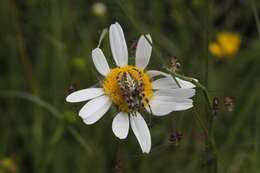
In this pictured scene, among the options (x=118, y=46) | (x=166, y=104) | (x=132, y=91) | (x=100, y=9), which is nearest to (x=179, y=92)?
(x=166, y=104)

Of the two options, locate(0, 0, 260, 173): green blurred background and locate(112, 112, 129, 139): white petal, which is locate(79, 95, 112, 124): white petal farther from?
locate(0, 0, 260, 173): green blurred background

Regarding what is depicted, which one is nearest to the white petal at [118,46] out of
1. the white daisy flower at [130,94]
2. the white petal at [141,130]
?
the white daisy flower at [130,94]

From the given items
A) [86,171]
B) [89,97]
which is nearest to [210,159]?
[89,97]

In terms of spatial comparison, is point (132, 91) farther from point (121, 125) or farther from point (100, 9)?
point (100, 9)

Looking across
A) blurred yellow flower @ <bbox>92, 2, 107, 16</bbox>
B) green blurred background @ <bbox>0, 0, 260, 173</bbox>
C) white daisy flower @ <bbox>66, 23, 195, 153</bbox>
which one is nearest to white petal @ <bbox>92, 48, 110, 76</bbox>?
white daisy flower @ <bbox>66, 23, 195, 153</bbox>

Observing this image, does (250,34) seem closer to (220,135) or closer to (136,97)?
(220,135)

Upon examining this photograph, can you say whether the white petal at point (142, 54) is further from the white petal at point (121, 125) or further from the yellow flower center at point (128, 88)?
the white petal at point (121, 125)
